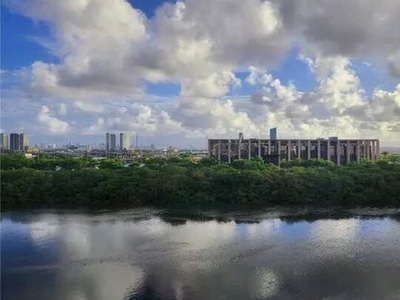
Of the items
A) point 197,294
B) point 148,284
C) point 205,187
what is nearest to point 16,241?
point 148,284

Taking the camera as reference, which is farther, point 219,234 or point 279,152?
point 279,152

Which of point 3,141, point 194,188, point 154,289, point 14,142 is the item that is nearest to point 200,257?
point 154,289

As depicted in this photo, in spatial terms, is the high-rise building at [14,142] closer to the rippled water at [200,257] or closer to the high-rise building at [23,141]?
the high-rise building at [23,141]

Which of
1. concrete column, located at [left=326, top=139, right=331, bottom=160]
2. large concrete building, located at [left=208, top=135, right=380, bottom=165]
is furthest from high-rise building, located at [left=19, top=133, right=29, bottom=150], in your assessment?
concrete column, located at [left=326, top=139, right=331, bottom=160]

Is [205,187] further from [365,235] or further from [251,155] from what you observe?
[251,155]

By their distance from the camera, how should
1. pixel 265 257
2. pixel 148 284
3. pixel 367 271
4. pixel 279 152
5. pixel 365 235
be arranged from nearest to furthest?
pixel 148 284 < pixel 367 271 < pixel 265 257 < pixel 365 235 < pixel 279 152

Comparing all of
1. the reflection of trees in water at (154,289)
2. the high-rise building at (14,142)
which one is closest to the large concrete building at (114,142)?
the high-rise building at (14,142)

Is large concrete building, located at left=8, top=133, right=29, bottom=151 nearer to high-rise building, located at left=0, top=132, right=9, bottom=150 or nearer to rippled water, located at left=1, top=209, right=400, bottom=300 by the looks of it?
high-rise building, located at left=0, top=132, right=9, bottom=150
